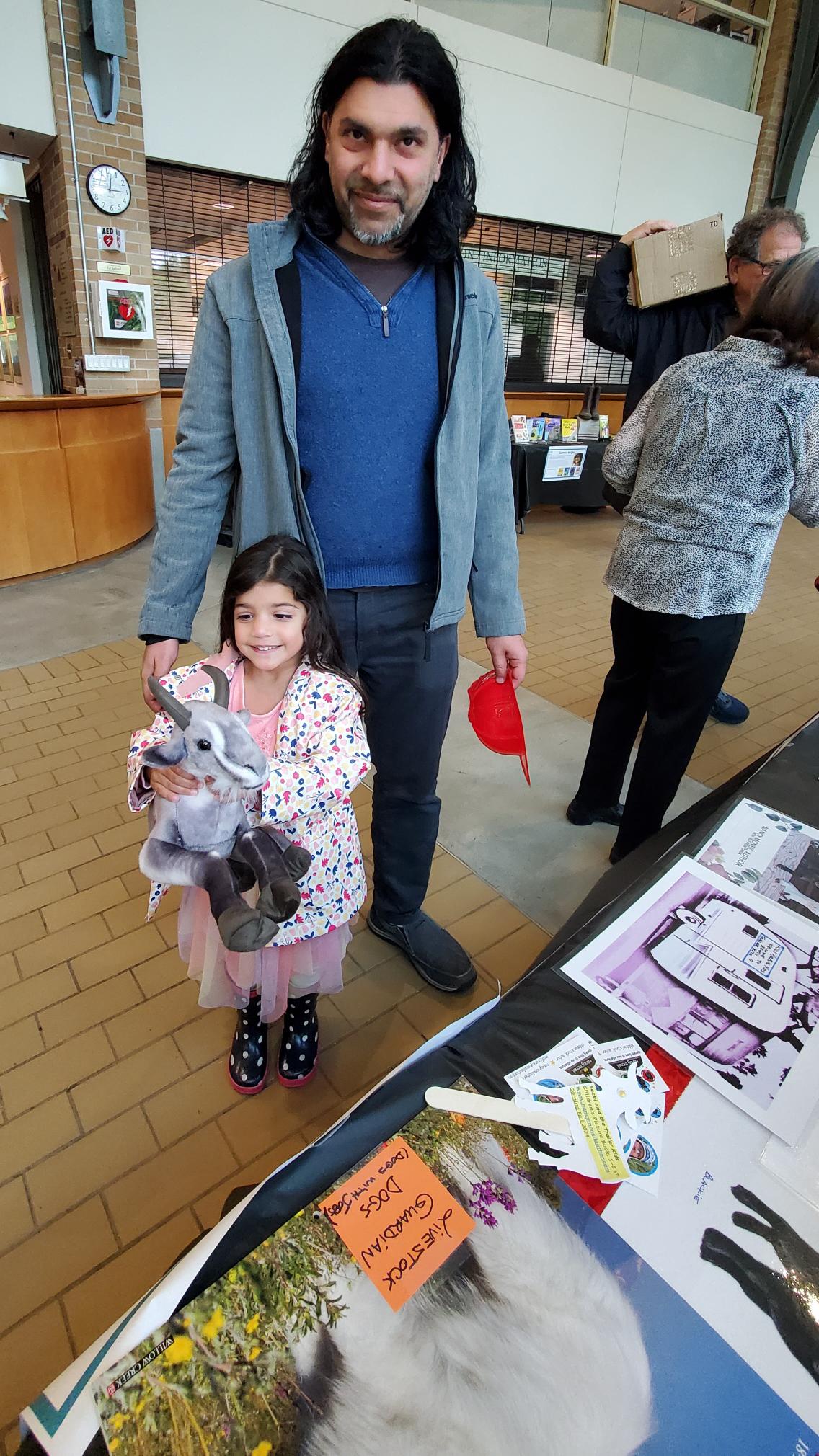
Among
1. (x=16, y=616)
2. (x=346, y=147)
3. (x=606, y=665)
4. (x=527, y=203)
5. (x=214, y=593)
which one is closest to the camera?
(x=346, y=147)

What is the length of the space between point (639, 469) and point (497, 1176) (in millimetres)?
1720

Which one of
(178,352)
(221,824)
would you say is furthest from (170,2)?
(221,824)

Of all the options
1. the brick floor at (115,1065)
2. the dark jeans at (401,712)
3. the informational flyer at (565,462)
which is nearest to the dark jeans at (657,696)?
the brick floor at (115,1065)

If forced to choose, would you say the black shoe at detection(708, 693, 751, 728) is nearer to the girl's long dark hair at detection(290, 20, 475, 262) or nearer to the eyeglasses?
the eyeglasses

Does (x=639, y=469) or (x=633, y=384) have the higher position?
(x=633, y=384)

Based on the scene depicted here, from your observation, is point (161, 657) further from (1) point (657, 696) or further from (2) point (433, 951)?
(1) point (657, 696)

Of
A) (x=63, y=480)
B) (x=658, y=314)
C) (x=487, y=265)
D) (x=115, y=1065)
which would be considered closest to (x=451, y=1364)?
(x=115, y=1065)

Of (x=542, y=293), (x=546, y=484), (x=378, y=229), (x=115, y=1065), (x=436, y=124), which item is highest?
(x=542, y=293)

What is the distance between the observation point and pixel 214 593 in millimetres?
4594

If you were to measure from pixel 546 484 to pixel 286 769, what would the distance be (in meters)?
6.03

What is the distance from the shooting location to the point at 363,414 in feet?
4.15

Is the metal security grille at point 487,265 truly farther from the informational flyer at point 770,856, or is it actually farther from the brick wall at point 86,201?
the informational flyer at point 770,856

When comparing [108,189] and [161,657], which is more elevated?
[108,189]

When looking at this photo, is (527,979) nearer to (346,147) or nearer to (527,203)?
(346,147)
